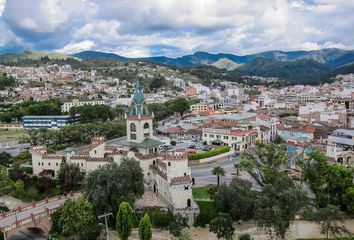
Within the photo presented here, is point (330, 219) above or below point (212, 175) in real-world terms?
above

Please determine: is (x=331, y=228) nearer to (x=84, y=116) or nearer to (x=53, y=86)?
(x=84, y=116)

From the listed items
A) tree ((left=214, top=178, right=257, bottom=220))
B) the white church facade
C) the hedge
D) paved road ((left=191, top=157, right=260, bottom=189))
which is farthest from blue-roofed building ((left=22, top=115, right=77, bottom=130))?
tree ((left=214, top=178, right=257, bottom=220))

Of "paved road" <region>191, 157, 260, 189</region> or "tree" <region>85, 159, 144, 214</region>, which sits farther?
"paved road" <region>191, 157, 260, 189</region>

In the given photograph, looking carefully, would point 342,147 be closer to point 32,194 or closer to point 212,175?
point 212,175

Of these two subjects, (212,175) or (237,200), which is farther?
(212,175)

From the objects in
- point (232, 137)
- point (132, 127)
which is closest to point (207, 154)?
point (232, 137)

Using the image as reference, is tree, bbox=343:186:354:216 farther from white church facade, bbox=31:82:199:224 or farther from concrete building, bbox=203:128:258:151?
concrete building, bbox=203:128:258:151
